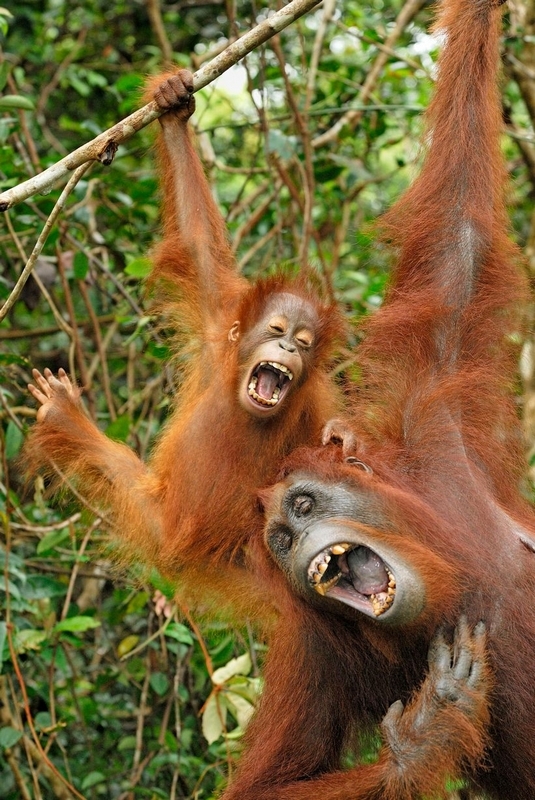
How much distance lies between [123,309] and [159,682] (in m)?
1.68

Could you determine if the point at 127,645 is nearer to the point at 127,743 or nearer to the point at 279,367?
the point at 127,743

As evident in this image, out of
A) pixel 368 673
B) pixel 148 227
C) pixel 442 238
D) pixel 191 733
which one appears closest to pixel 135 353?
pixel 148 227

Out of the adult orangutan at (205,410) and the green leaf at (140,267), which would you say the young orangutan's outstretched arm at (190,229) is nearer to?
the adult orangutan at (205,410)

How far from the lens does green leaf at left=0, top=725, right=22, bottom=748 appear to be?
3.05 meters

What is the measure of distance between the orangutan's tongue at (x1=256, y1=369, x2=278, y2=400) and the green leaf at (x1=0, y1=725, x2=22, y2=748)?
133cm

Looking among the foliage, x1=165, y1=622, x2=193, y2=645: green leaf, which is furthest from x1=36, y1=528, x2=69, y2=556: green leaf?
x1=165, y1=622, x2=193, y2=645: green leaf

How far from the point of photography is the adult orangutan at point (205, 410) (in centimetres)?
321

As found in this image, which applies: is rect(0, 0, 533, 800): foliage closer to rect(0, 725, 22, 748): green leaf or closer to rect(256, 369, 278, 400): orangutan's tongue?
rect(0, 725, 22, 748): green leaf

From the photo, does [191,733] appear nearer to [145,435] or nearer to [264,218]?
[145,435]

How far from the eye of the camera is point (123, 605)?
3.79m

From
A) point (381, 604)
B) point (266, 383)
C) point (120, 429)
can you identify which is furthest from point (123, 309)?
point (381, 604)

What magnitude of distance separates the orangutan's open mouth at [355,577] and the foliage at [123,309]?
0.89 m

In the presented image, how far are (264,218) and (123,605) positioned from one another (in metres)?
2.12

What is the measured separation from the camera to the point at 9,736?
308 centimetres
